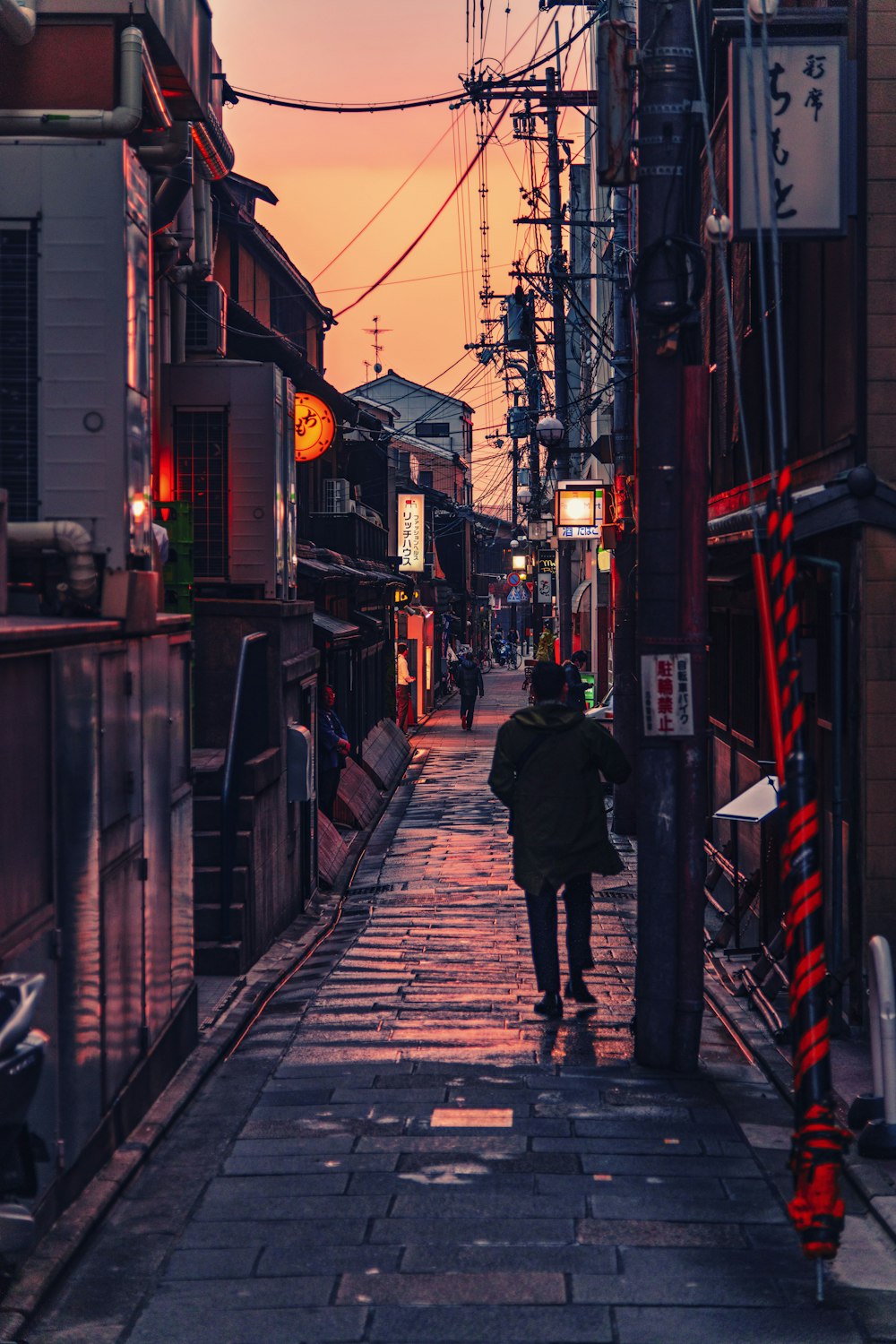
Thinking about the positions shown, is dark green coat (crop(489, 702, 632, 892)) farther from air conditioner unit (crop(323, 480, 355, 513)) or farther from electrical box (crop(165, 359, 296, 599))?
air conditioner unit (crop(323, 480, 355, 513))

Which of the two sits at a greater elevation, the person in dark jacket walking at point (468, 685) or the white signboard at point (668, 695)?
the white signboard at point (668, 695)

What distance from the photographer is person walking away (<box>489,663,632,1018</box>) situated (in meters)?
10.5

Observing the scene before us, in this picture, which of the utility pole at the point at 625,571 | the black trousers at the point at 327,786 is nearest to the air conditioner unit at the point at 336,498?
the utility pole at the point at 625,571

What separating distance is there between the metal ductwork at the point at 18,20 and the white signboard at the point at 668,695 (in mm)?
6153

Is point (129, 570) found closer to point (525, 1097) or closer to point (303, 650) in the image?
point (525, 1097)

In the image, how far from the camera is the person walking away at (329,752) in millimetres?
18906

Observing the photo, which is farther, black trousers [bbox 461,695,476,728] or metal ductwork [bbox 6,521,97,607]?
black trousers [bbox 461,695,476,728]

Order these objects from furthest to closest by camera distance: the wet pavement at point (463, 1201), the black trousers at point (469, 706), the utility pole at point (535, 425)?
the utility pole at point (535, 425), the black trousers at point (469, 706), the wet pavement at point (463, 1201)

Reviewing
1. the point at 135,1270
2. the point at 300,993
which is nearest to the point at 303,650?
the point at 300,993

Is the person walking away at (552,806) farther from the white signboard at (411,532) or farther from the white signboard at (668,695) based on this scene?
the white signboard at (411,532)

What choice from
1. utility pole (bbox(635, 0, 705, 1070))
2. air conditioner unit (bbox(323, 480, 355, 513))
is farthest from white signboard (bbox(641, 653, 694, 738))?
air conditioner unit (bbox(323, 480, 355, 513))

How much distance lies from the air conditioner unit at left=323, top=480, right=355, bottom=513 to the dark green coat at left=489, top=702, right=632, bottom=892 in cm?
2345

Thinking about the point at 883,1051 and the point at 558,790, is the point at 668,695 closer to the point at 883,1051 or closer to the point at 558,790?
the point at 558,790

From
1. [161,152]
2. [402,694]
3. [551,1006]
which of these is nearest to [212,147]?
[161,152]
